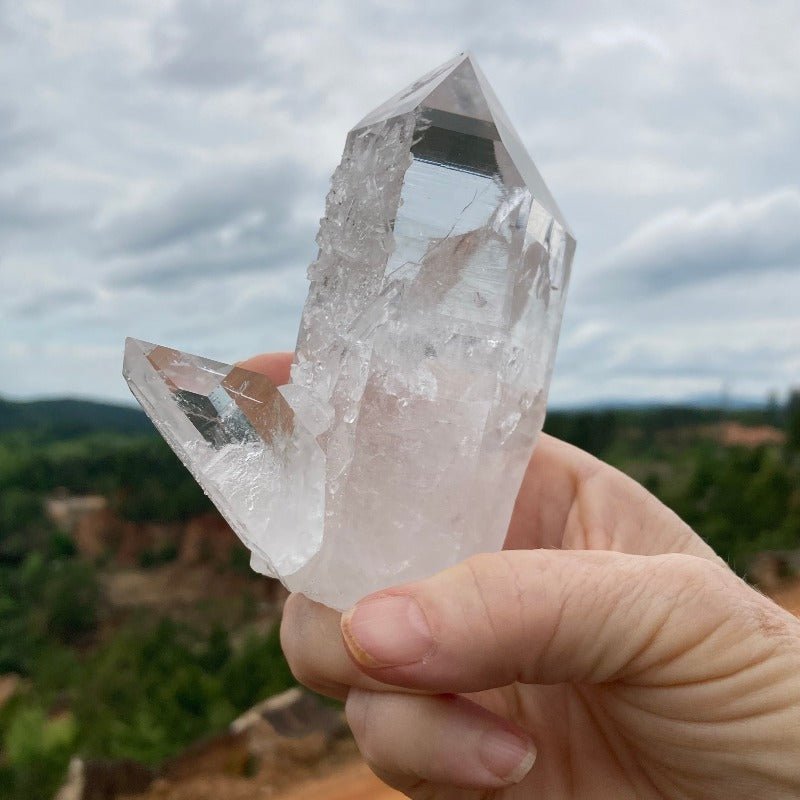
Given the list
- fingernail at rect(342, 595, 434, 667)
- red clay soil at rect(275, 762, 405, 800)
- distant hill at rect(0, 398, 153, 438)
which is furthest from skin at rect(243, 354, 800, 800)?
distant hill at rect(0, 398, 153, 438)

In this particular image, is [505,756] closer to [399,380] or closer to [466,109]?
[399,380]

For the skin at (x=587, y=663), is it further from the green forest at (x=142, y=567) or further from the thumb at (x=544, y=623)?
the green forest at (x=142, y=567)

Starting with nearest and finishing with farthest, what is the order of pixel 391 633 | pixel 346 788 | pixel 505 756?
pixel 391 633 < pixel 505 756 < pixel 346 788

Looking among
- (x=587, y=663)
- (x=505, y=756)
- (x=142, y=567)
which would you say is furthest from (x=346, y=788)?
(x=142, y=567)

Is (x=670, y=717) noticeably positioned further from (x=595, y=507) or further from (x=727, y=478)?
(x=727, y=478)

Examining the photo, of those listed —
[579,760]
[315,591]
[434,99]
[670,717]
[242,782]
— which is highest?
[434,99]

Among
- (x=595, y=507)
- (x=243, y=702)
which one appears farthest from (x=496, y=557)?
(x=243, y=702)

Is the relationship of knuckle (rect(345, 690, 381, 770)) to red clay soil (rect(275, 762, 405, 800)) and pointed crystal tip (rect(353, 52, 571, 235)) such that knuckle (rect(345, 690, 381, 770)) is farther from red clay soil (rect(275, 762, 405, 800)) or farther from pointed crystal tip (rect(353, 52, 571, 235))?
red clay soil (rect(275, 762, 405, 800))
